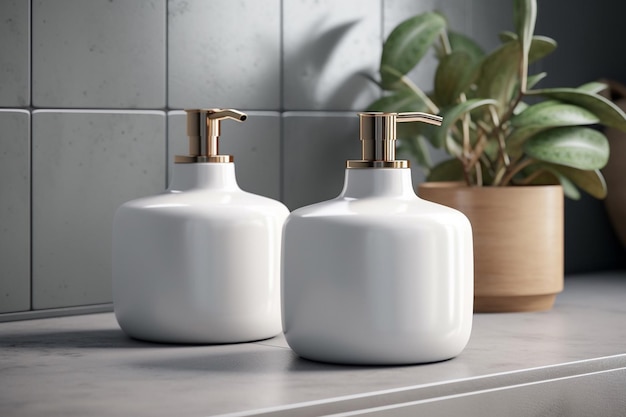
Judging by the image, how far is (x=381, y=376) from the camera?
67 cm

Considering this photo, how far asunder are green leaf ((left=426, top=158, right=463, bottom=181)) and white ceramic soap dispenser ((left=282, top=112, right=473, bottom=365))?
1.22ft

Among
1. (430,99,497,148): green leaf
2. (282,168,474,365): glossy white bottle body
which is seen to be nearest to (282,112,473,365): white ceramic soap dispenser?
(282,168,474,365): glossy white bottle body

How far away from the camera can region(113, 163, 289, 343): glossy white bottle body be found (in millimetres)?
761

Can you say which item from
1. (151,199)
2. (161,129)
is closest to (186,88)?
(161,129)

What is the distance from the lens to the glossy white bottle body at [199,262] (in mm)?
761

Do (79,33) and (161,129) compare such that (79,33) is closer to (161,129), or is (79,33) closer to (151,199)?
(161,129)

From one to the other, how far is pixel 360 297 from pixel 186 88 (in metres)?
0.40

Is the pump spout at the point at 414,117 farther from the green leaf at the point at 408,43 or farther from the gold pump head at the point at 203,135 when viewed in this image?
the green leaf at the point at 408,43

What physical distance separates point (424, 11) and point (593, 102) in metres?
0.29

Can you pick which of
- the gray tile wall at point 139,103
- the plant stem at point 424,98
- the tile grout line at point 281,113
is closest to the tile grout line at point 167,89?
the gray tile wall at point 139,103

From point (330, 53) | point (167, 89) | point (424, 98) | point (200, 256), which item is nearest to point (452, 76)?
point (424, 98)

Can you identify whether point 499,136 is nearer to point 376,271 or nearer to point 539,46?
point 539,46

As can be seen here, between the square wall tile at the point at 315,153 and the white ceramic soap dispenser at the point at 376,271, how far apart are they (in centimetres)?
36

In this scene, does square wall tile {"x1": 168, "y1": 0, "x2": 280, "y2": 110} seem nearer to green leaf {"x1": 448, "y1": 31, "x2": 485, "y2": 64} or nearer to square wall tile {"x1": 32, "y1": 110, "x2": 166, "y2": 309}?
square wall tile {"x1": 32, "y1": 110, "x2": 166, "y2": 309}
